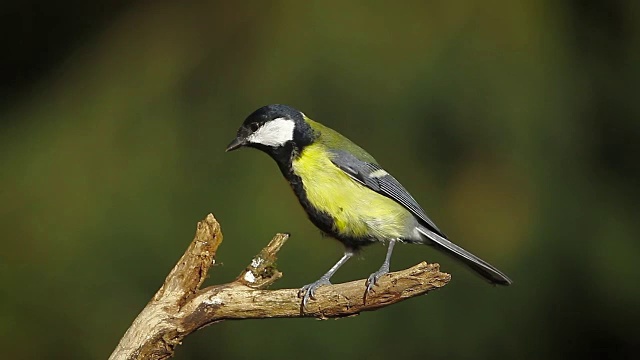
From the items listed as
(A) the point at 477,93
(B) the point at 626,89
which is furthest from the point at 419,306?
(B) the point at 626,89

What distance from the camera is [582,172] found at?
274cm

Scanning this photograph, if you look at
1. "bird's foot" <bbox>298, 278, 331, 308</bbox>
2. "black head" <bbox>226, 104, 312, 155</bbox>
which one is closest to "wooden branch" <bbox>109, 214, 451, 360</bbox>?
"bird's foot" <bbox>298, 278, 331, 308</bbox>

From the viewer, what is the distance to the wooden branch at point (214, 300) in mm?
1546

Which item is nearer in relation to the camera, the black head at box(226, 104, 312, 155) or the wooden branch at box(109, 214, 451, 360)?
the wooden branch at box(109, 214, 451, 360)

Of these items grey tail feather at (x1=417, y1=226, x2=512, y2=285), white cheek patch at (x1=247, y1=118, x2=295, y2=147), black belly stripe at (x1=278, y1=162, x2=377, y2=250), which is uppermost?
white cheek patch at (x1=247, y1=118, x2=295, y2=147)

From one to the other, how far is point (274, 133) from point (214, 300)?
468mm

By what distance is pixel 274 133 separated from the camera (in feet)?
6.23

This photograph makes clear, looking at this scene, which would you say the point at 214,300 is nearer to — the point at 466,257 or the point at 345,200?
the point at 345,200

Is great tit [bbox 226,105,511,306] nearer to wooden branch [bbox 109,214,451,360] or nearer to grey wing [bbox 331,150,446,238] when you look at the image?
grey wing [bbox 331,150,446,238]

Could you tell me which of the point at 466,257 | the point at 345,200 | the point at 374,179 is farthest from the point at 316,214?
the point at 466,257

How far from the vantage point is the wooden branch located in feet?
5.07

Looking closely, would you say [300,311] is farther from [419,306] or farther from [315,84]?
[315,84]

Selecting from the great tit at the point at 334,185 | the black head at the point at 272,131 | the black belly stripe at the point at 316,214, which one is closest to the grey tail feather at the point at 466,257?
the great tit at the point at 334,185

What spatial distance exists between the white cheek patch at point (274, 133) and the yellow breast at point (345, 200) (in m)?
0.05
